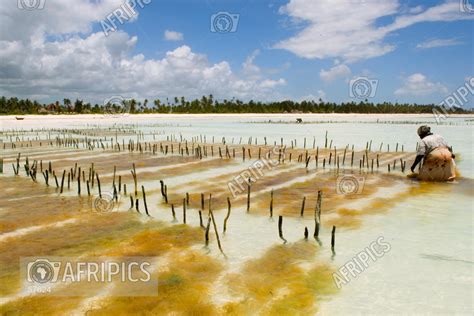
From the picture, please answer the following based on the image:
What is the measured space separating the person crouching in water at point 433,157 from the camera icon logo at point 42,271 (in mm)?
10038

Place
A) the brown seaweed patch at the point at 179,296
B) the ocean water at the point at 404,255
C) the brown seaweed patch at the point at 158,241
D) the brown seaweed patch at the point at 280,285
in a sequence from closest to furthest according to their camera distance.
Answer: the brown seaweed patch at the point at 179,296, the brown seaweed patch at the point at 280,285, the ocean water at the point at 404,255, the brown seaweed patch at the point at 158,241

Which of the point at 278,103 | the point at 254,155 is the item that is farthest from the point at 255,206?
Answer: the point at 278,103

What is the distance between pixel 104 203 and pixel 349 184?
6.81 m

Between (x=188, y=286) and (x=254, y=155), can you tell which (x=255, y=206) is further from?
(x=254, y=155)

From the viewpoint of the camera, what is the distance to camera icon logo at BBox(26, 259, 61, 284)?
5.21 metres

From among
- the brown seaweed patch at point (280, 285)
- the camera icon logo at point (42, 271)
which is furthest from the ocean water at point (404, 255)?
the camera icon logo at point (42, 271)

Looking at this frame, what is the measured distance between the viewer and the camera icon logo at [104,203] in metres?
8.70

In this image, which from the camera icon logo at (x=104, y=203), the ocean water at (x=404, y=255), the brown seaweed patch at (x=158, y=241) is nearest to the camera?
the ocean water at (x=404, y=255)

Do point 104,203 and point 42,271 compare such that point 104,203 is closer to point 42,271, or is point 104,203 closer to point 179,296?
point 42,271

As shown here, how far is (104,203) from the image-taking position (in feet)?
30.3

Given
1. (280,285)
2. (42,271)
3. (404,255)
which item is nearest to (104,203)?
(42,271)

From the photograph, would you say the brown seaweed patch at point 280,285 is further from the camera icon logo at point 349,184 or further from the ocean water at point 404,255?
the camera icon logo at point 349,184

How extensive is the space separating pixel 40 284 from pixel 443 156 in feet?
35.8

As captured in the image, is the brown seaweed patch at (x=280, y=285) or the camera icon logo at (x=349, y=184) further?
the camera icon logo at (x=349, y=184)
